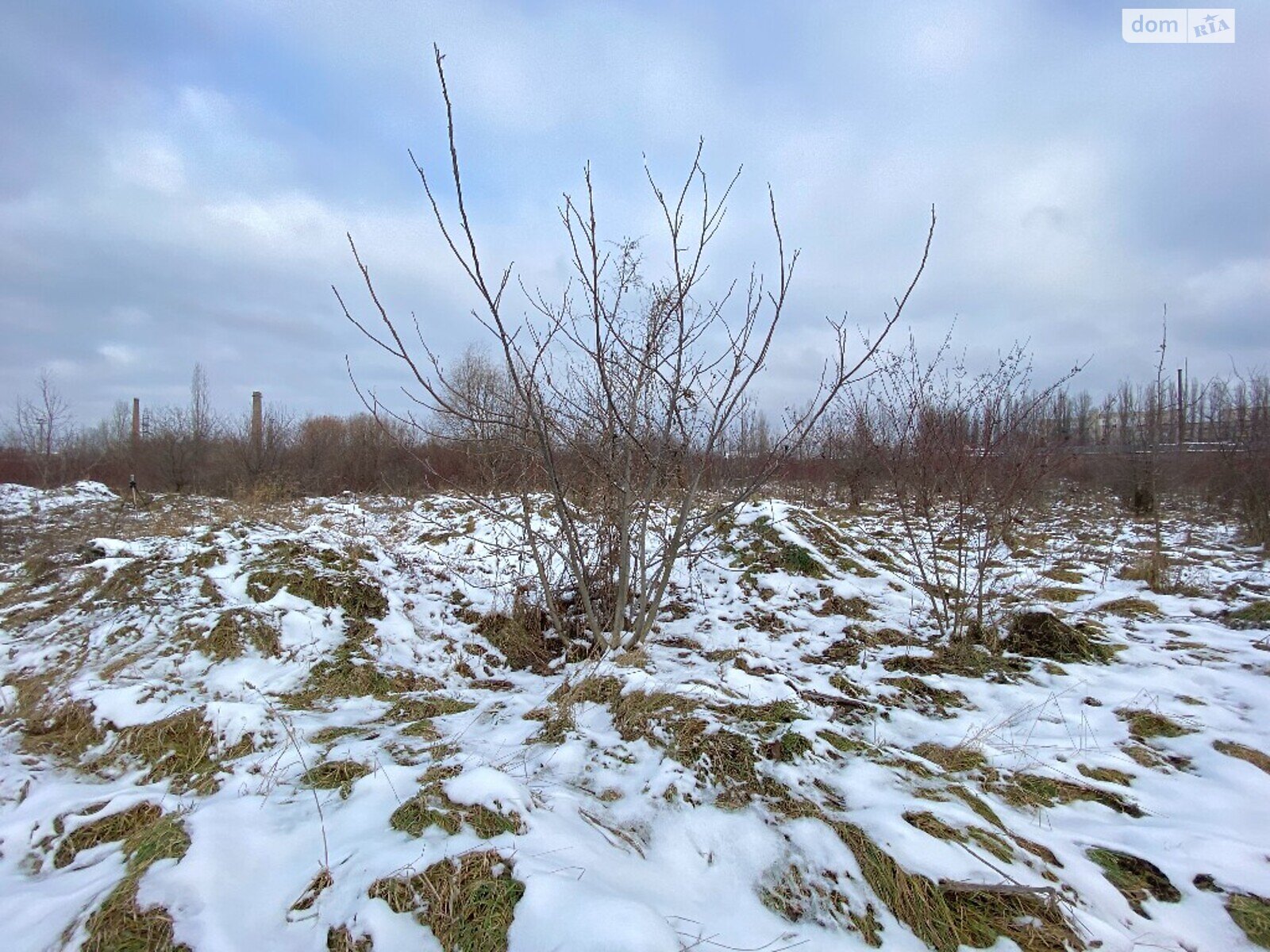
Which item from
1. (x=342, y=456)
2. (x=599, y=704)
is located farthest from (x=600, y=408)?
(x=342, y=456)

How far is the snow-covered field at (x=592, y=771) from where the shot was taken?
1.70 metres

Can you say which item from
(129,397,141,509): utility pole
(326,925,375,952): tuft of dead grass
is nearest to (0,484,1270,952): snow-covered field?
(326,925,375,952): tuft of dead grass

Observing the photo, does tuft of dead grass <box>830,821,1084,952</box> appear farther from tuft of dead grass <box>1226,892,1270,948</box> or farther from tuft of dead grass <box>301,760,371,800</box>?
tuft of dead grass <box>301,760,371,800</box>

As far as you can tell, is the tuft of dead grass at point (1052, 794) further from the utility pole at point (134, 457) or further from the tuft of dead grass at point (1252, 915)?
the utility pole at point (134, 457)

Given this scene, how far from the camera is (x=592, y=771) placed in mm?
2471

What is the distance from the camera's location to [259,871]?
1.82m

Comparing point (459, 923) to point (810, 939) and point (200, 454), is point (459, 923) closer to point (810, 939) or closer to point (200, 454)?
point (810, 939)

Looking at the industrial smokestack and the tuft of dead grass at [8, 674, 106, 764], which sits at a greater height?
the industrial smokestack

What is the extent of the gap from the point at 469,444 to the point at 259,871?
286 centimetres

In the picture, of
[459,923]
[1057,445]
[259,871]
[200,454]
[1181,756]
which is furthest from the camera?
[200,454]

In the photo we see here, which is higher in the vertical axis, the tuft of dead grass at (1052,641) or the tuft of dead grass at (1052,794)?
the tuft of dead grass at (1052,641)

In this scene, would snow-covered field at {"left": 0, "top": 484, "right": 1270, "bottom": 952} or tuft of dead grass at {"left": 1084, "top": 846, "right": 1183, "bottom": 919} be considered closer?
snow-covered field at {"left": 0, "top": 484, "right": 1270, "bottom": 952}

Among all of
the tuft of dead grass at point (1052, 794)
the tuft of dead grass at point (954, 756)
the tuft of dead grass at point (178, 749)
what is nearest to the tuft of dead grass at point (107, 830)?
the tuft of dead grass at point (178, 749)

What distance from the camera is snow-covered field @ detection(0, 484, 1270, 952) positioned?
1700mm
